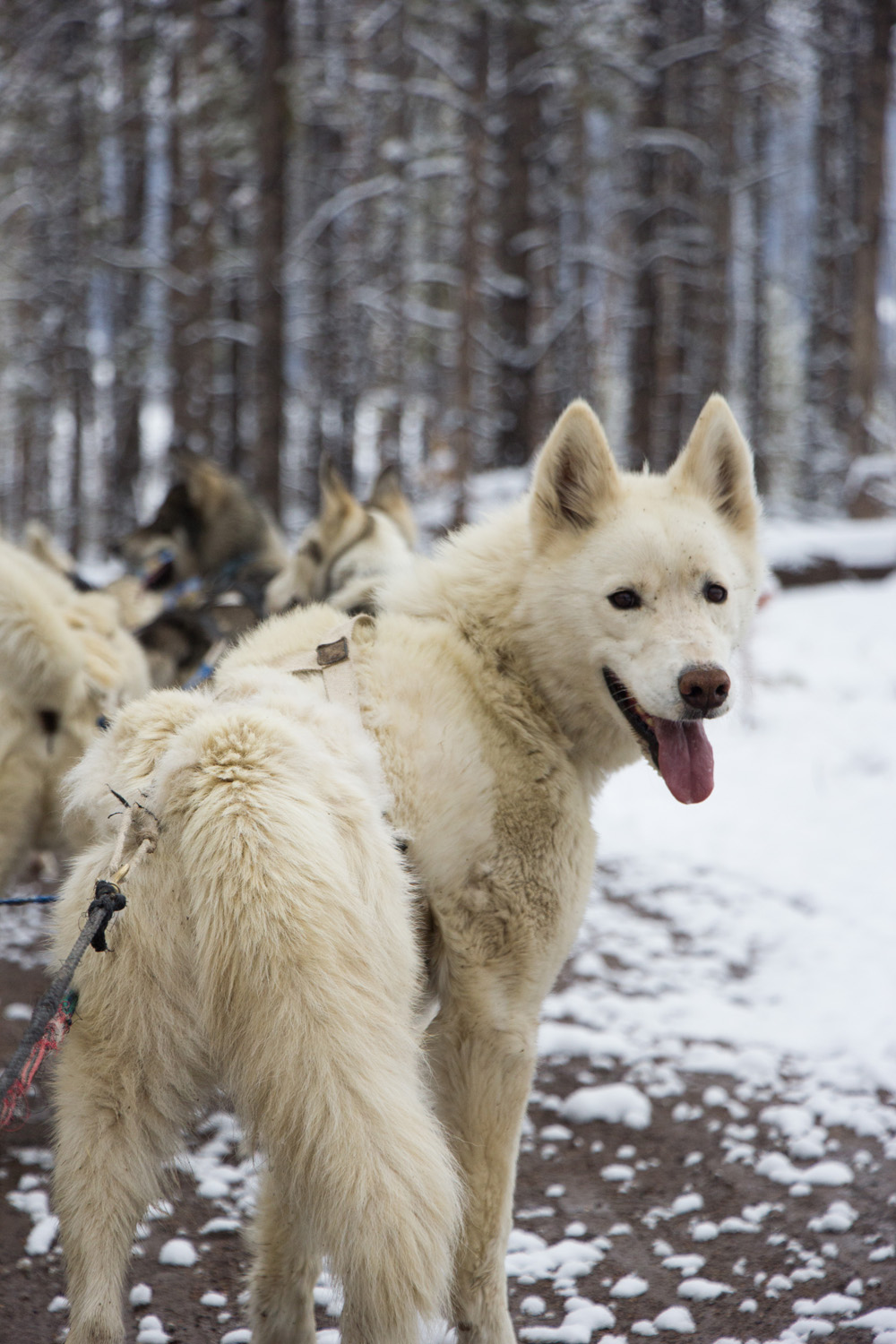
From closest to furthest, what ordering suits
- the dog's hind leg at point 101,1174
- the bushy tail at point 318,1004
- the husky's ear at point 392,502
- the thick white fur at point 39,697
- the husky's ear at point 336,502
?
1. the bushy tail at point 318,1004
2. the dog's hind leg at point 101,1174
3. the thick white fur at point 39,697
4. the husky's ear at point 336,502
5. the husky's ear at point 392,502

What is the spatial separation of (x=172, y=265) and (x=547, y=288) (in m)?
10.1

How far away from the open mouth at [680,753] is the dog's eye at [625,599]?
0.15 m

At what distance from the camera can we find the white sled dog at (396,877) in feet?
4.93

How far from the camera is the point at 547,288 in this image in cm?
2273

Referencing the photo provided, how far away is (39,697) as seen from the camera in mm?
3363

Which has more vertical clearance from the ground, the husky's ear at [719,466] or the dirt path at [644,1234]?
the husky's ear at [719,466]

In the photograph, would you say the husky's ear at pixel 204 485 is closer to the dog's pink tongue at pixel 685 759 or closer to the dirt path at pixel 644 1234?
the dirt path at pixel 644 1234

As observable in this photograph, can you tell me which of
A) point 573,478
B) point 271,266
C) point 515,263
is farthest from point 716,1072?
point 515,263

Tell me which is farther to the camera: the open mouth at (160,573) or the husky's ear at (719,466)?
the open mouth at (160,573)

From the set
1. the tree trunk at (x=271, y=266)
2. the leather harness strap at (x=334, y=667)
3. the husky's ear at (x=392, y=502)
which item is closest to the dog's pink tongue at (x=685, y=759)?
the leather harness strap at (x=334, y=667)

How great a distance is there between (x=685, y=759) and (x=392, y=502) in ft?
13.0

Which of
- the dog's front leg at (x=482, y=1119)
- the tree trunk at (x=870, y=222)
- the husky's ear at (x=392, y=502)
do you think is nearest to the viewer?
the dog's front leg at (x=482, y=1119)

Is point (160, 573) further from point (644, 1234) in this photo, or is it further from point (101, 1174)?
point (101, 1174)

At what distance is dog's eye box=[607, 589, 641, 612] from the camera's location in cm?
235
